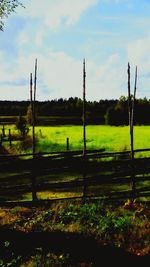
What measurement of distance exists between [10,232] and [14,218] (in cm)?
95

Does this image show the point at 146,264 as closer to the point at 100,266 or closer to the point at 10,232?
the point at 100,266

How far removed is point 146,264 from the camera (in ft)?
30.9

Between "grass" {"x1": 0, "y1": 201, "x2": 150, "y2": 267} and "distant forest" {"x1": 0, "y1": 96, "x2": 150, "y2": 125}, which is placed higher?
"distant forest" {"x1": 0, "y1": 96, "x2": 150, "y2": 125}

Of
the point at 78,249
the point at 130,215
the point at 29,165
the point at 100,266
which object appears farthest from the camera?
the point at 29,165

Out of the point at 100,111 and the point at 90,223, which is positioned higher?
the point at 100,111

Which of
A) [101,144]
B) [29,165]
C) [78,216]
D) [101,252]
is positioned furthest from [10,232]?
[101,144]

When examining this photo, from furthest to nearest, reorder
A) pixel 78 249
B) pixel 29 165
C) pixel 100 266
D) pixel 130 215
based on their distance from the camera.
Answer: pixel 29 165 → pixel 130 215 → pixel 78 249 → pixel 100 266

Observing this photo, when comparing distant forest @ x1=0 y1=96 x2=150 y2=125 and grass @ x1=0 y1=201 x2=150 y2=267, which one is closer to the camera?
grass @ x1=0 y1=201 x2=150 y2=267

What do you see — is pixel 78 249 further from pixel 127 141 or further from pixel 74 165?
pixel 127 141

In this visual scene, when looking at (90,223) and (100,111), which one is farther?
(100,111)

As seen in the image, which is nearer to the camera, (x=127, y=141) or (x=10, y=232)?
(x=10, y=232)

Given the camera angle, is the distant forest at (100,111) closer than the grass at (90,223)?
No

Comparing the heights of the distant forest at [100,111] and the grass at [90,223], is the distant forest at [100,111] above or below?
above

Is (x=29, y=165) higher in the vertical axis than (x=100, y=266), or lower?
higher
